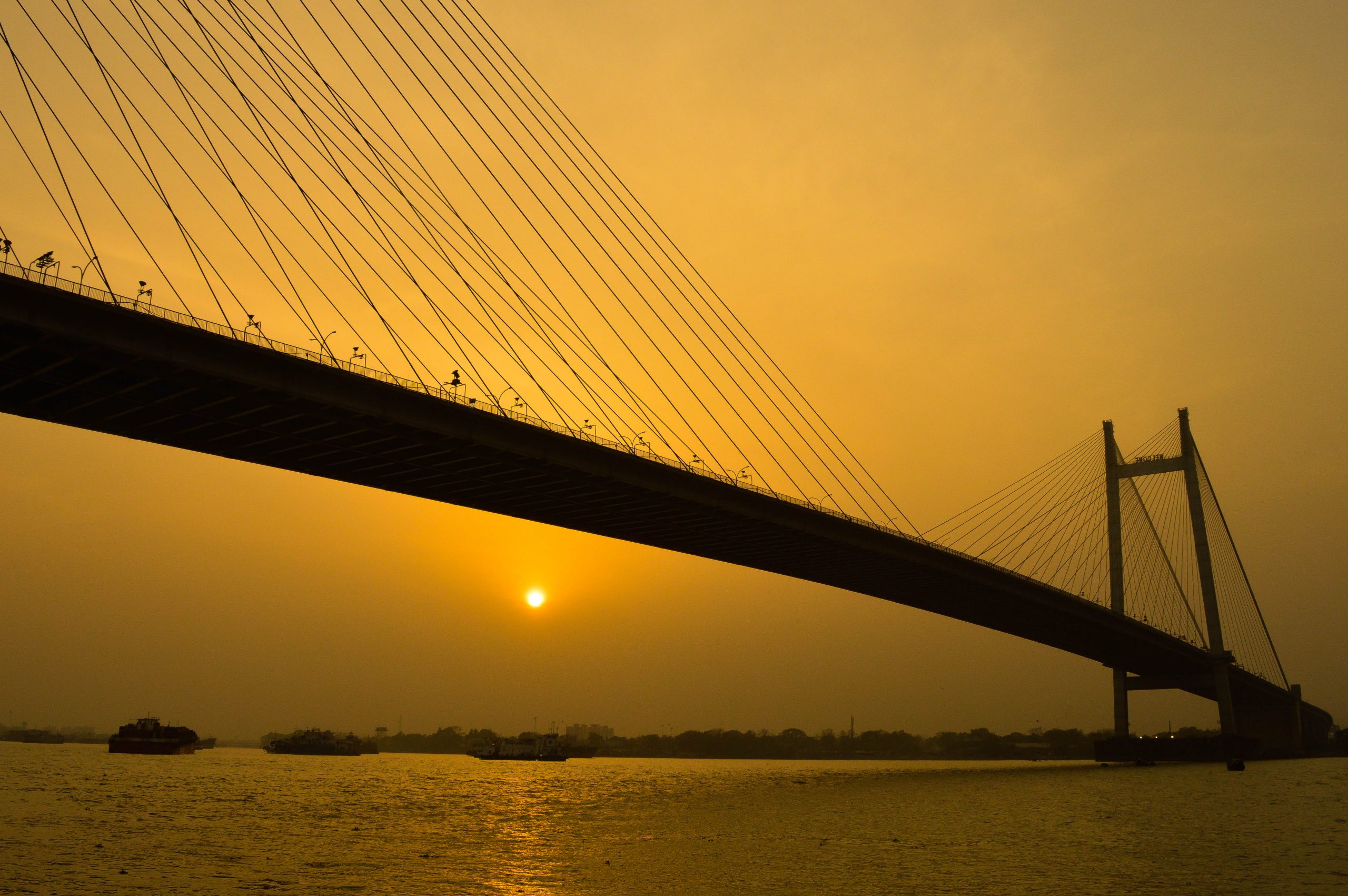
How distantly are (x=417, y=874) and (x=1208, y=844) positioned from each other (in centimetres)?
2021

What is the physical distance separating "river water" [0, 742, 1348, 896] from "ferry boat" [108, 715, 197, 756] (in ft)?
165

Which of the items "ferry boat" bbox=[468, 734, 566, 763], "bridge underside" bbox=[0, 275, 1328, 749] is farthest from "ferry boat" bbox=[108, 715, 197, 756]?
"bridge underside" bbox=[0, 275, 1328, 749]

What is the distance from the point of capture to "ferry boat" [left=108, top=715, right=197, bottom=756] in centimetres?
10400

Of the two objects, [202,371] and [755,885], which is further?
[202,371]

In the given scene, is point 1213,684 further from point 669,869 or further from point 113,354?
point 113,354

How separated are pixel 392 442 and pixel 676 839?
18450mm

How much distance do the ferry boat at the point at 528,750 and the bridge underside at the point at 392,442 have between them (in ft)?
254

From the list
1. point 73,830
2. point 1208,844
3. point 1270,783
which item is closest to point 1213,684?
point 1270,783

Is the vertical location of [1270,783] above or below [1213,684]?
below

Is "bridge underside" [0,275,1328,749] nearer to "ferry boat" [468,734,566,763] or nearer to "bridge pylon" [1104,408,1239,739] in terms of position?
"bridge pylon" [1104,408,1239,739]

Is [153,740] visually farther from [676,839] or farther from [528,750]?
[676,839]

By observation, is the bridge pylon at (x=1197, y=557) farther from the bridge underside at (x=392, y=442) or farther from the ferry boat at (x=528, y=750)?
the ferry boat at (x=528, y=750)

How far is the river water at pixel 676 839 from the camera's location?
2019 centimetres

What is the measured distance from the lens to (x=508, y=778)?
8019cm
